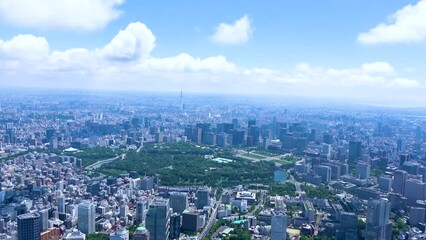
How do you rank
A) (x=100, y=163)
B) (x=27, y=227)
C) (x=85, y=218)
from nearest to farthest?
1. (x=27, y=227)
2. (x=85, y=218)
3. (x=100, y=163)

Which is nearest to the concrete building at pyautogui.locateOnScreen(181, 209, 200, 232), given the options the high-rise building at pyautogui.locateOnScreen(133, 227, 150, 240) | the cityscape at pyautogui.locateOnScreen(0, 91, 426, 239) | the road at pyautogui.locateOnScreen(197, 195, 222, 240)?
the cityscape at pyautogui.locateOnScreen(0, 91, 426, 239)

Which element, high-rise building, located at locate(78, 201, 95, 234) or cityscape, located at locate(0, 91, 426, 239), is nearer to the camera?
cityscape, located at locate(0, 91, 426, 239)

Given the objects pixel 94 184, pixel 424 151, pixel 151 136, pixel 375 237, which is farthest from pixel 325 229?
pixel 151 136

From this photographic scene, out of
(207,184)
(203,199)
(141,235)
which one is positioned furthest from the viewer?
(207,184)

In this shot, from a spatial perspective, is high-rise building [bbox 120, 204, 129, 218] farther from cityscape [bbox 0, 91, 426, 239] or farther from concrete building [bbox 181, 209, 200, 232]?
concrete building [bbox 181, 209, 200, 232]

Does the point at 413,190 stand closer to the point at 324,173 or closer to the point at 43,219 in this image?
the point at 324,173

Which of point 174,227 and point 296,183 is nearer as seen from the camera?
point 174,227

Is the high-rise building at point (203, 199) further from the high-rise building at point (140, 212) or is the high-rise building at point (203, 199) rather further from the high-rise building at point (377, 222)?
the high-rise building at point (377, 222)

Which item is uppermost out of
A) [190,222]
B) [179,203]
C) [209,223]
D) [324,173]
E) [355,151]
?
[355,151]

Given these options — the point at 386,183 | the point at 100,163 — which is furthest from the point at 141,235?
the point at 100,163
